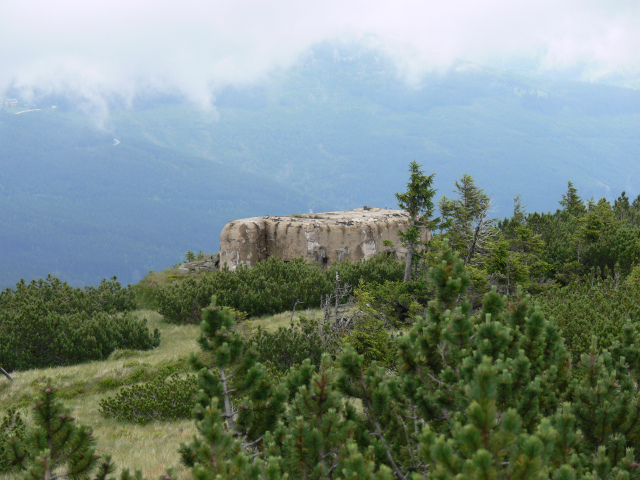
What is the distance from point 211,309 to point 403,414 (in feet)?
7.68

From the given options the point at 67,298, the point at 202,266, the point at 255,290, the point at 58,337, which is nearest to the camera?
the point at 58,337

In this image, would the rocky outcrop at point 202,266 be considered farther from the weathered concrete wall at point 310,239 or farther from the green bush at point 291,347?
the green bush at point 291,347

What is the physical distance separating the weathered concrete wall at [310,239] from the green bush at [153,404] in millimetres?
16572

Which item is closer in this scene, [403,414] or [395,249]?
[403,414]

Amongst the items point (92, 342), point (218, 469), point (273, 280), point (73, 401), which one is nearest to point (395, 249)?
point (273, 280)

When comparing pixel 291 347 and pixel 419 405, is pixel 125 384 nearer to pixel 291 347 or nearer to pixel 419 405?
pixel 291 347

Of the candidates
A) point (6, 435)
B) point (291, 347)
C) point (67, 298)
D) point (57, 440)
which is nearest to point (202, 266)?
point (67, 298)

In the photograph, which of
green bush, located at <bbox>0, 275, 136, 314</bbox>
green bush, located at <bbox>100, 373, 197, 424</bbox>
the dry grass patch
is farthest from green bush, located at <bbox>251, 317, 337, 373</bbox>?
green bush, located at <bbox>0, 275, 136, 314</bbox>

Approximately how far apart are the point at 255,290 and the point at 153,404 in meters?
10.9

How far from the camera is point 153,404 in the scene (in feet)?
35.6

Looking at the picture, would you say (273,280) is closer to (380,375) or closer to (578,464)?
(380,375)

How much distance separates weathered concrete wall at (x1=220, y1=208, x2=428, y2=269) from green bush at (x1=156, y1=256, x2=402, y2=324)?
4461 millimetres

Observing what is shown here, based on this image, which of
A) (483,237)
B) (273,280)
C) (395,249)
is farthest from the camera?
(395,249)

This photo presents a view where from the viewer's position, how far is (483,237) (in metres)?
18.6
